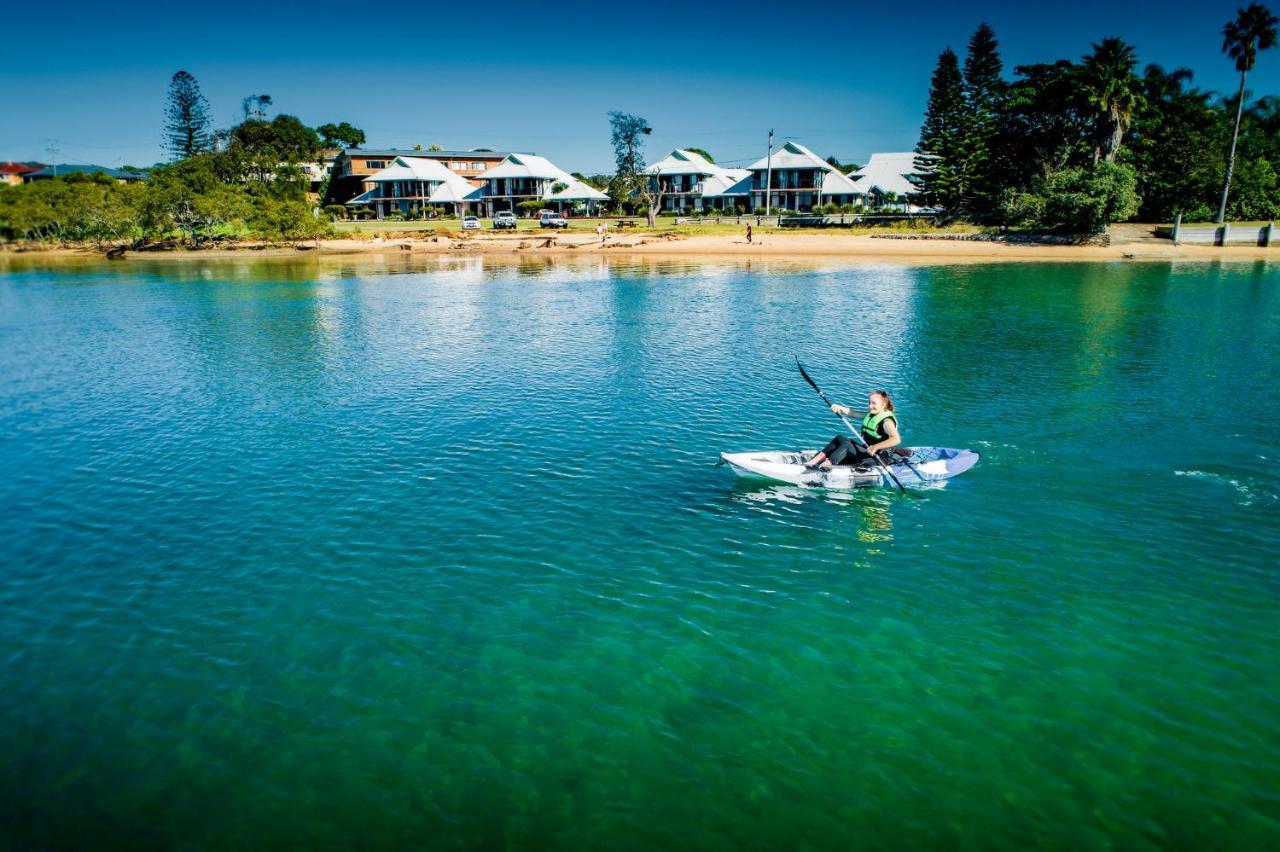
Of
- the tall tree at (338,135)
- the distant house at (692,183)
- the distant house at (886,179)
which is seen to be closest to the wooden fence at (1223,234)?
the distant house at (886,179)

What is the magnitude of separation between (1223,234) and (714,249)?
50844 millimetres

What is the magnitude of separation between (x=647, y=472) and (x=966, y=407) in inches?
505

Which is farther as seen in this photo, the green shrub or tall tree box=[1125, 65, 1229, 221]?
tall tree box=[1125, 65, 1229, 221]

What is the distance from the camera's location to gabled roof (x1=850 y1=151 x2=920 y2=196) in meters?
117

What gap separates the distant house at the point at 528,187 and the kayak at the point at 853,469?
363 feet

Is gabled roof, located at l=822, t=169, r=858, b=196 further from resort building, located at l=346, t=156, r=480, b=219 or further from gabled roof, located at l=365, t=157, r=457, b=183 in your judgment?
gabled roof, located at l=365, t=157, r=457, b=183

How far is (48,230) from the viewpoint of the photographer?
111 m

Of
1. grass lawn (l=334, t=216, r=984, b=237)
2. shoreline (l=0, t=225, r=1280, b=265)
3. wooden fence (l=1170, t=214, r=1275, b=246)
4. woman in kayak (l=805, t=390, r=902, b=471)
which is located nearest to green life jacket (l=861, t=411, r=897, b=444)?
woman in kayak (l=805, t=390, r=902, b=471)

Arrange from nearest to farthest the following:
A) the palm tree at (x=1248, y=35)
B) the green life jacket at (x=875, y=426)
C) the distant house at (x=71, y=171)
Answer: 1. the green life jacket at (x=875, y=426)
2. the palm tree at (x=1248, y=35)
3. the distant house at (x=71, y=171)

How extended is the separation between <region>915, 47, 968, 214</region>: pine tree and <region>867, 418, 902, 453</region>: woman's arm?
84.0 meters

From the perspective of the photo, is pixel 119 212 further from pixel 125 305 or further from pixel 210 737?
pixel 210 737

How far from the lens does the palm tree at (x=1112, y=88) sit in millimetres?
75938

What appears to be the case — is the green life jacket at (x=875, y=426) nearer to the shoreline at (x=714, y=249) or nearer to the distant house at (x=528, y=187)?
the shoreline at (x=714, y=249)

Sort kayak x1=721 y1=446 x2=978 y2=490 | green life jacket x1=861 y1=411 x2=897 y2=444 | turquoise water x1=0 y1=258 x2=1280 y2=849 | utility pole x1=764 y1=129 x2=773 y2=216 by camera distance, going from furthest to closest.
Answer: utility pole x1=764 y1=129 x2=773 y2=216 → green life jacket x1=861 y1=411 x2=897 y2=444 → kayak x1=721 y1=446 x2=978 y2=490 → turquoise water x1=0 y1=258 x2=1280 y2=849
